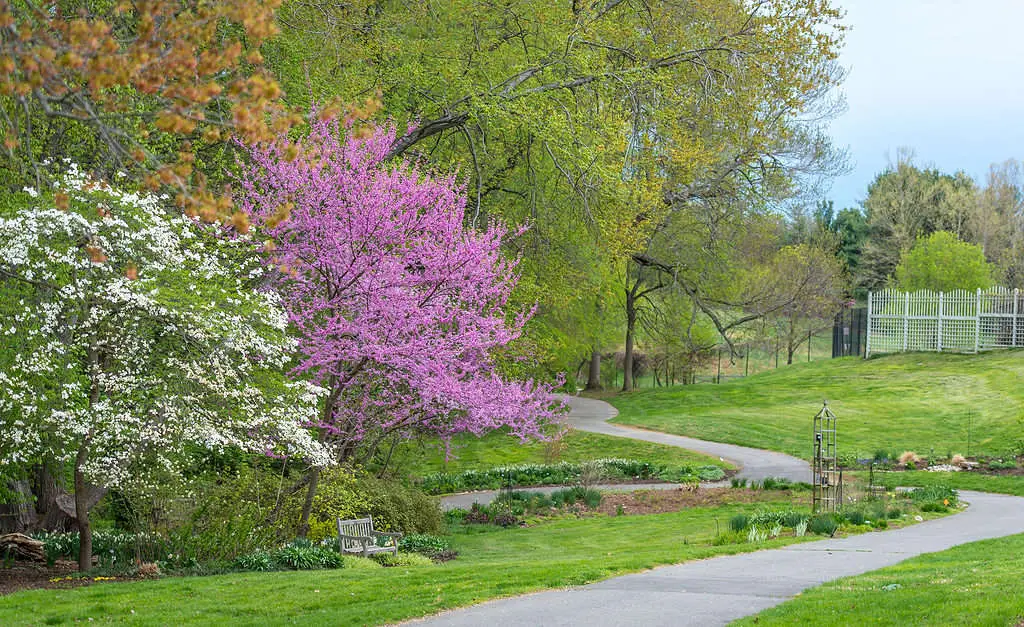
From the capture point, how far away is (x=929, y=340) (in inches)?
1556

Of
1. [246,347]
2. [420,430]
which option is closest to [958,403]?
[420,430]

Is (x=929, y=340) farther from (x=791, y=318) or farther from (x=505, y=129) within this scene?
(x=505, y=129)

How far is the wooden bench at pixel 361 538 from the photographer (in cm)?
1375

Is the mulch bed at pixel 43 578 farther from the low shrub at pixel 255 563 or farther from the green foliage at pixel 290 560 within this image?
the green foliage at pixel 290 560

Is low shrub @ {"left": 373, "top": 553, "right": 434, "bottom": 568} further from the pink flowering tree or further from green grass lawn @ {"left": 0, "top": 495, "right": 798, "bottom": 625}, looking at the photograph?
the pink flowering tree

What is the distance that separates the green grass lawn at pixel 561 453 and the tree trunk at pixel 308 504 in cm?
834

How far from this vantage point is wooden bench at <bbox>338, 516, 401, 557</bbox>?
1375 cm

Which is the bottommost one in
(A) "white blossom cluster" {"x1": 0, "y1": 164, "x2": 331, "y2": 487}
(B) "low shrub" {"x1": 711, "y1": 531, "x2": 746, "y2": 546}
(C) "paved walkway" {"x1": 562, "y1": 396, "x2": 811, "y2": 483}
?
(C) "paved walkway" {"x1": 562, "y1": 396, "x2": 811, "y2": 483}

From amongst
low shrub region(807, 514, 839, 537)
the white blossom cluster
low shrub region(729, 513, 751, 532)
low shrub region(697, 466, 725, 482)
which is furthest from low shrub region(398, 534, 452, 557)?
low shrub region(697, 466, 725, 482)

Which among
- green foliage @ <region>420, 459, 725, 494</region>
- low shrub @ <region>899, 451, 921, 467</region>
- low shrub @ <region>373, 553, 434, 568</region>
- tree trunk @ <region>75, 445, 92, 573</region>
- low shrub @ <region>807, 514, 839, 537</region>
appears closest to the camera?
tree trunk @ <region>75, 445, 92, 573</region>

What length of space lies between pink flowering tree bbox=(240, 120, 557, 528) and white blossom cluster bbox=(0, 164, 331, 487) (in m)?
1.52

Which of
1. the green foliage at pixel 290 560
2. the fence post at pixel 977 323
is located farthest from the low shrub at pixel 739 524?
the fence post at pixel 977 323

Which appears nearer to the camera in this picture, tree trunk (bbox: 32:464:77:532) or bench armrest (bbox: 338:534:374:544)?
bench armrest (bbox: 338:534:374:544)

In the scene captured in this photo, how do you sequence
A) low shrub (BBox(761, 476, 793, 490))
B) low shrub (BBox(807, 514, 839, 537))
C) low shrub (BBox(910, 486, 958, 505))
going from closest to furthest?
low shrub (BBox(807, 514, 839, 537)) → low shrub (BBox(910, 486, 958, 505)) → low shrub (BBox(761, 476, 793, 490))
